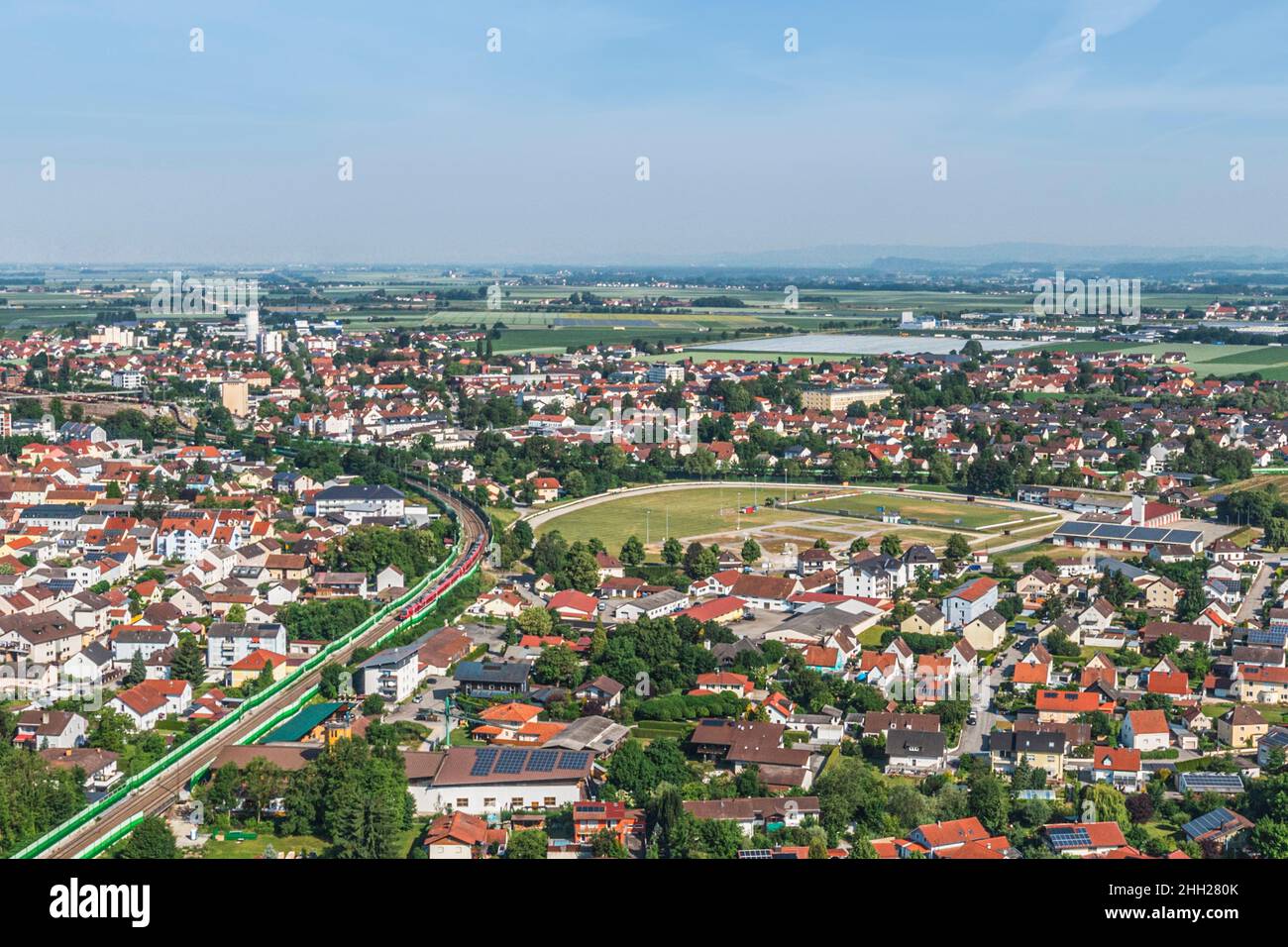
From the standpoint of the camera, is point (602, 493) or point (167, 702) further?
point (602, 493)

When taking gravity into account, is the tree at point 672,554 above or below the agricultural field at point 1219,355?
below

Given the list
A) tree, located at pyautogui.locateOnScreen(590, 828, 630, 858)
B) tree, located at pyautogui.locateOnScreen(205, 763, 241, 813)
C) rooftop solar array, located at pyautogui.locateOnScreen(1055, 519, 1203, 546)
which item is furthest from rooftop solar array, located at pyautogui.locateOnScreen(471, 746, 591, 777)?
rooftop solar array, located at pyautogui.locateOnScreen(1055, 519, 1203, 546)

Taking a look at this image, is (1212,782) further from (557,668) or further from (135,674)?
(135,674)

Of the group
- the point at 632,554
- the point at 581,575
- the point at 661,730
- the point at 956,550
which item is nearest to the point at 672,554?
the point at 632,554

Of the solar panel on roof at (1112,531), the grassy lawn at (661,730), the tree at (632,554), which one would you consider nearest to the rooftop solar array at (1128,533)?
the solar panel on roof at (1112,531)

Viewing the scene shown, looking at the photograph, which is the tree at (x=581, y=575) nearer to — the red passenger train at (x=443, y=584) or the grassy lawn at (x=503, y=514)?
the red passenger train at (x=443, y=584)
